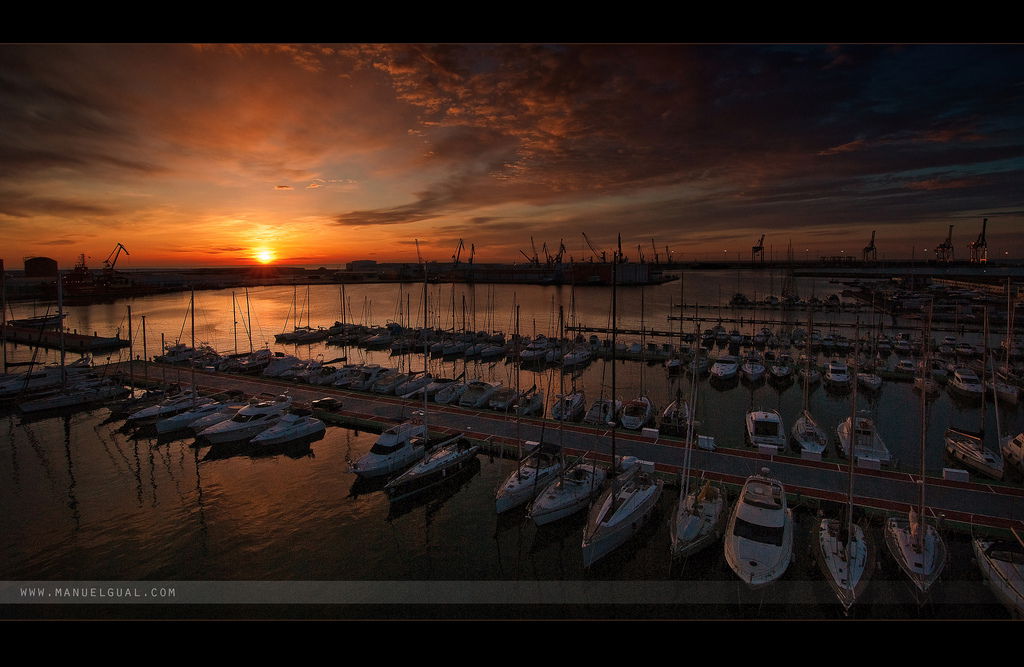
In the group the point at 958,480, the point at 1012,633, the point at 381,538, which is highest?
the point at 1012,633

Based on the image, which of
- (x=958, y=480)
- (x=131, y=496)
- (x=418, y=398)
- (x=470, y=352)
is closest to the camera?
(x=958, y=480)

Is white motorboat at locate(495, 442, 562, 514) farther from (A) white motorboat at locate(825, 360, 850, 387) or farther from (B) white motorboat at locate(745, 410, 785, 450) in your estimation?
(A) white motorboat at locate(825, 360, 850, 387)

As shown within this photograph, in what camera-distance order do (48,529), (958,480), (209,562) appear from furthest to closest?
(958,480) → (48,529) → (209,562)

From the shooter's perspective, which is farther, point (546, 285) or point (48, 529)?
point (546, 285)

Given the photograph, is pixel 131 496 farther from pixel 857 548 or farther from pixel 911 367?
pixel 911 367

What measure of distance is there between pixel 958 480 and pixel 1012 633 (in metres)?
7.92

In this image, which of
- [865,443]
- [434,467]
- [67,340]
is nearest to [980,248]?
[865,443]

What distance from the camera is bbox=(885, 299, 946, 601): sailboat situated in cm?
523

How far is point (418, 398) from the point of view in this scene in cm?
1369

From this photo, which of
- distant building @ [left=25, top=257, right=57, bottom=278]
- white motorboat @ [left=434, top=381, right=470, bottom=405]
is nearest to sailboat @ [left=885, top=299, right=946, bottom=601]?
white motorboat @ [left=434, top=381, right=470, bottom=405]

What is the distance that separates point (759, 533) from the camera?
5879mm

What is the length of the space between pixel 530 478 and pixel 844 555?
4.14m

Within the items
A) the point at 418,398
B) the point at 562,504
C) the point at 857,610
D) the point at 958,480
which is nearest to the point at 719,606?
the point at 857,610

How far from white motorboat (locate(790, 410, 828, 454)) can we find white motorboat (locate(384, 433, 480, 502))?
6665mm
